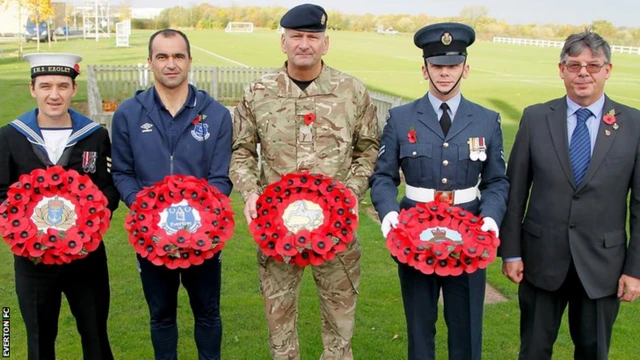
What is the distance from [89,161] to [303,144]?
1274 mm

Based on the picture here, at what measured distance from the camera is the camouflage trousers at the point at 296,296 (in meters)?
3.98

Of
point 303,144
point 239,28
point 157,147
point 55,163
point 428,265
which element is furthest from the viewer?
point 239,28

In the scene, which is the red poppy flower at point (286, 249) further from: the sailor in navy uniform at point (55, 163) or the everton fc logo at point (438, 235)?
the sailor in navy uniform at point (55, 163)

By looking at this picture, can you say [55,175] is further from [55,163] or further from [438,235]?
[438,235]

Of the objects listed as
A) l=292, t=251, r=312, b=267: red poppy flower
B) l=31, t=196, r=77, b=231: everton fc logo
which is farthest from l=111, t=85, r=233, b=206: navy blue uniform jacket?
l=292, t=251, r=312, b=267: red poppy flower

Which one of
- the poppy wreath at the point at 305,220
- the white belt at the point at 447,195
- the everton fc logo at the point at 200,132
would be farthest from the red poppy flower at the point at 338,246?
the everton fc logo at the point at 200,132

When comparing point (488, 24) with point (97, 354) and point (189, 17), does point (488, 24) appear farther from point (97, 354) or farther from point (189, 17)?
point (97, 354)

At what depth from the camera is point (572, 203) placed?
11.5 feet

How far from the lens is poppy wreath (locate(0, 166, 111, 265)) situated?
11.0ft

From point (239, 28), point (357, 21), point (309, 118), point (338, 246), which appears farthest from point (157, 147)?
point (357, 21)

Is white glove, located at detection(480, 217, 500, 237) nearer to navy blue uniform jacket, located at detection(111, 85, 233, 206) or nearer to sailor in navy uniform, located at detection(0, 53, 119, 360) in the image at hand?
navy blue uniform jacket, located at detection(111, 85, 233, 206)

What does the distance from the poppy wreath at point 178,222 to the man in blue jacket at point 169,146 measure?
0.28 meters

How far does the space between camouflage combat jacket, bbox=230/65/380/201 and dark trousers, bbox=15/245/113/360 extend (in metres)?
1.02

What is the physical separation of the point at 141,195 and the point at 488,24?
112703 millimetres
